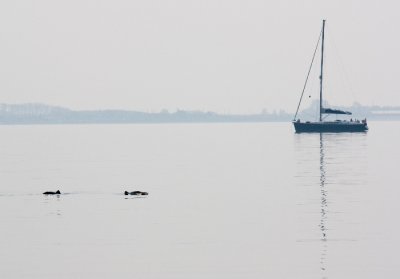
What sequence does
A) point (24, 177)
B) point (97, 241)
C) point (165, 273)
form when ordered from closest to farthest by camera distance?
point (165, 273), point (97, 241), point (24, 177)

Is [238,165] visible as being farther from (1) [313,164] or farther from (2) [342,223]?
(2) [342,223]

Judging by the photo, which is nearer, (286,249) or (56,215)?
(286,249)

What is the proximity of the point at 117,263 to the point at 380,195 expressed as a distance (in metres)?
27.0

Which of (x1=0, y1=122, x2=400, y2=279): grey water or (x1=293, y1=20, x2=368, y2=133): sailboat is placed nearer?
(x1=0, y1=122, x2=400, y2=279): grey water

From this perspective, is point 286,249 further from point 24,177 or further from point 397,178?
point 24,177

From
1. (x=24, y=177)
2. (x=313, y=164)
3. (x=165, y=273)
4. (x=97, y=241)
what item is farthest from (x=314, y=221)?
(x=313, y=164)

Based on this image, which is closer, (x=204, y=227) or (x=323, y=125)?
(x=204, y=227)

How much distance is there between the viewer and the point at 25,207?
48562 millimetres

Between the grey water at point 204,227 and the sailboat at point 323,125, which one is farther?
the sailboat at point 323,125

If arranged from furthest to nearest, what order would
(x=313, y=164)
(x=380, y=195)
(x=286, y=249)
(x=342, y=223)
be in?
(x=313, y=164)
(x=380, y=195)
(x=342, y=223)
(x=286, y=249)

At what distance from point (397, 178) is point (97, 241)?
126ft

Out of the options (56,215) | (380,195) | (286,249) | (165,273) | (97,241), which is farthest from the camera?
(380,195)

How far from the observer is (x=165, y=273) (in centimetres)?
2794

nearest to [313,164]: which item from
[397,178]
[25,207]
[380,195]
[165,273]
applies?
[397,178]
